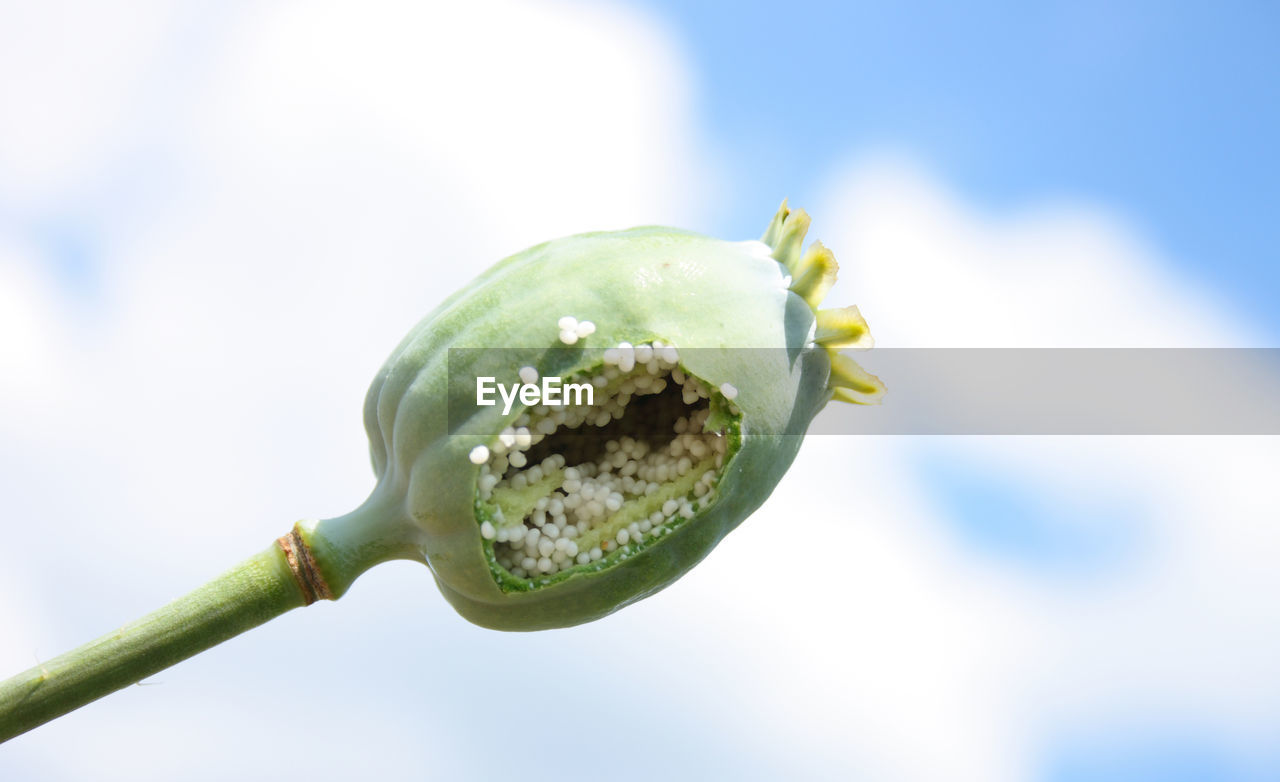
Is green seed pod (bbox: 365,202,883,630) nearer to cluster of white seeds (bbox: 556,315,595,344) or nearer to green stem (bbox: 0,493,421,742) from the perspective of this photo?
cluster of white seeds (bbox: 556,315,595,344)

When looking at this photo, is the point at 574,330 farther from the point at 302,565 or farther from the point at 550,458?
the point at 302,565

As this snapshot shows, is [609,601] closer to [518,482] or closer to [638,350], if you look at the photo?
[518,482]

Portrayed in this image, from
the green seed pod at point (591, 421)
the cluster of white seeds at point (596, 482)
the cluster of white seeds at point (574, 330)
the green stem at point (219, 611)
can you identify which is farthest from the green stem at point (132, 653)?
the cluster of white seeds at point (574, 330)

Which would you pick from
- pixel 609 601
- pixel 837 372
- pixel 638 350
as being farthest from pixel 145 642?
pixel 837 372

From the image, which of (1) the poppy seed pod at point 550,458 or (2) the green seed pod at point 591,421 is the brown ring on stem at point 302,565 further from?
(2) the green seed pod at point 591,421

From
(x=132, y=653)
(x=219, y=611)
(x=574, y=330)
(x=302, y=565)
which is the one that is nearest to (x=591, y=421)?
(x=574, y=330)
